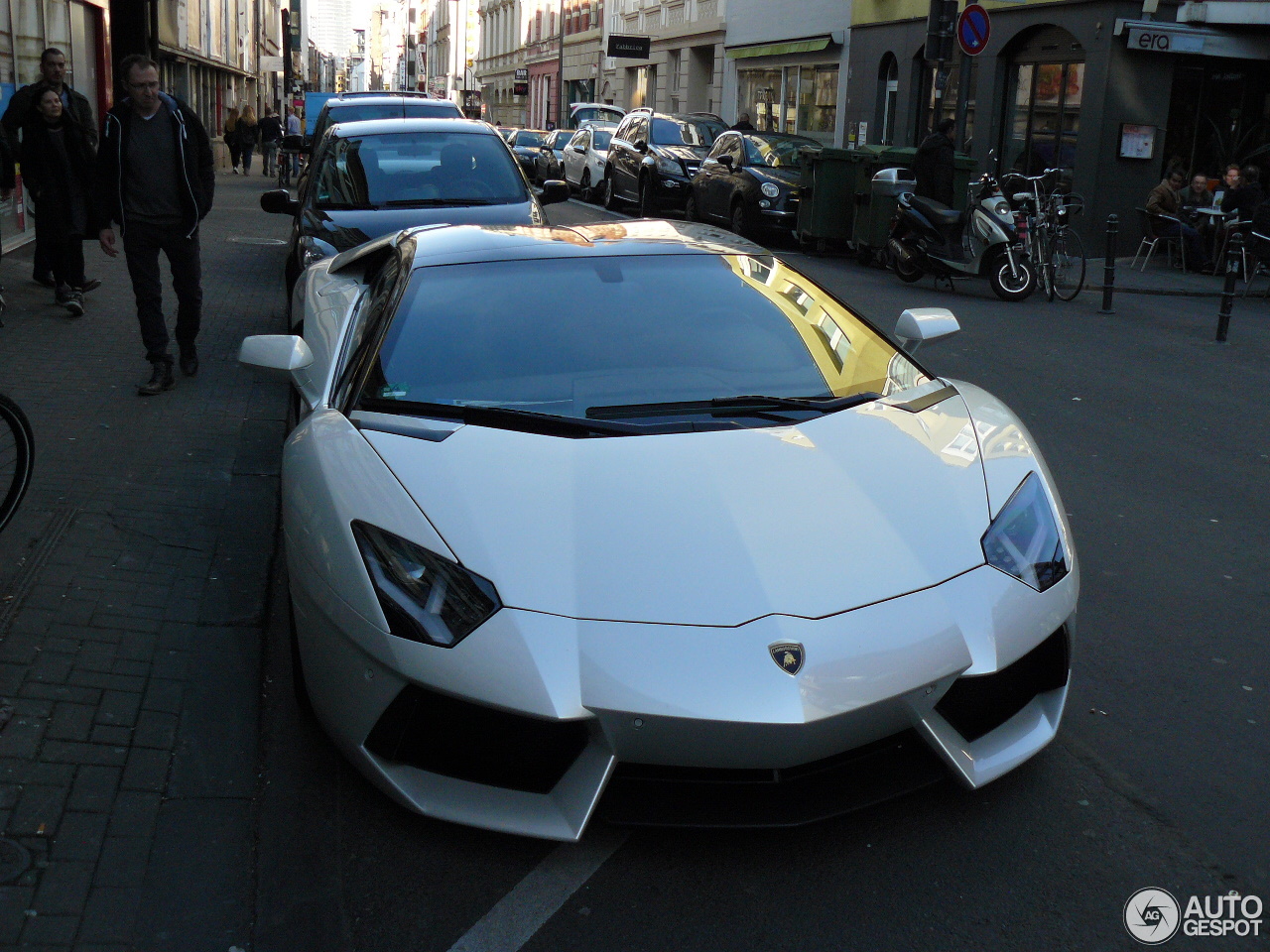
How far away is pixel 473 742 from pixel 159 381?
531 centimetres

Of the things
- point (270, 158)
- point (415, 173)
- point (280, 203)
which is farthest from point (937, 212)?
point (270, 158)

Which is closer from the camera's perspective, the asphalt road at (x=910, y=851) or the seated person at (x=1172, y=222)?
the asphalt road at (x=910, y=851)

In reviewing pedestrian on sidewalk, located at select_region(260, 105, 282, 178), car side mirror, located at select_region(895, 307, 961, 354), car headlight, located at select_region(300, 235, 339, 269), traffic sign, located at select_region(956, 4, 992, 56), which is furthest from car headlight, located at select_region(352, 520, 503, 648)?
pedestrian on sidewalk, located at select_region(260, 105, 282, 178)

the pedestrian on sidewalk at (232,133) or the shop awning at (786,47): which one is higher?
the shop awning at (786,47)

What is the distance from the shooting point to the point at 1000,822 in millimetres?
3088

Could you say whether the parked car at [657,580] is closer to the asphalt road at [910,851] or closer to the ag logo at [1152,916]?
the asphalt road at [910,851]

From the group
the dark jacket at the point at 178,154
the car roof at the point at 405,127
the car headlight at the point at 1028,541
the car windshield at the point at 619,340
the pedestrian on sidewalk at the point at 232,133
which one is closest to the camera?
the car headlight at the point at 1028,541

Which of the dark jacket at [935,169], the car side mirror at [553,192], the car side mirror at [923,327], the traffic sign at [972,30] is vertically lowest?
the car side mirror at [923,327]

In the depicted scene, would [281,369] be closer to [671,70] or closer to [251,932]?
→ [251,932]

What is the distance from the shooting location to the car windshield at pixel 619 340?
3.75 m

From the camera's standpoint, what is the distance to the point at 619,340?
3.95 m

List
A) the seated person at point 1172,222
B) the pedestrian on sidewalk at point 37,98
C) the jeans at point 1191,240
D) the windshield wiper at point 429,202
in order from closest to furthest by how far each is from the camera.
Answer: the windshield wiper at point 429,202
the pedestrian on sidewalk at point 37,98
the jeans at point 1191,240
the seated person at point 1172,222

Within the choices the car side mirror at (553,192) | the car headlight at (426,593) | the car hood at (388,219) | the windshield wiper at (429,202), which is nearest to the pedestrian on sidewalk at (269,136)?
the car side mirror at (553,192)

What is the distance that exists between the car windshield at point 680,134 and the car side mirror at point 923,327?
18.4 metres
